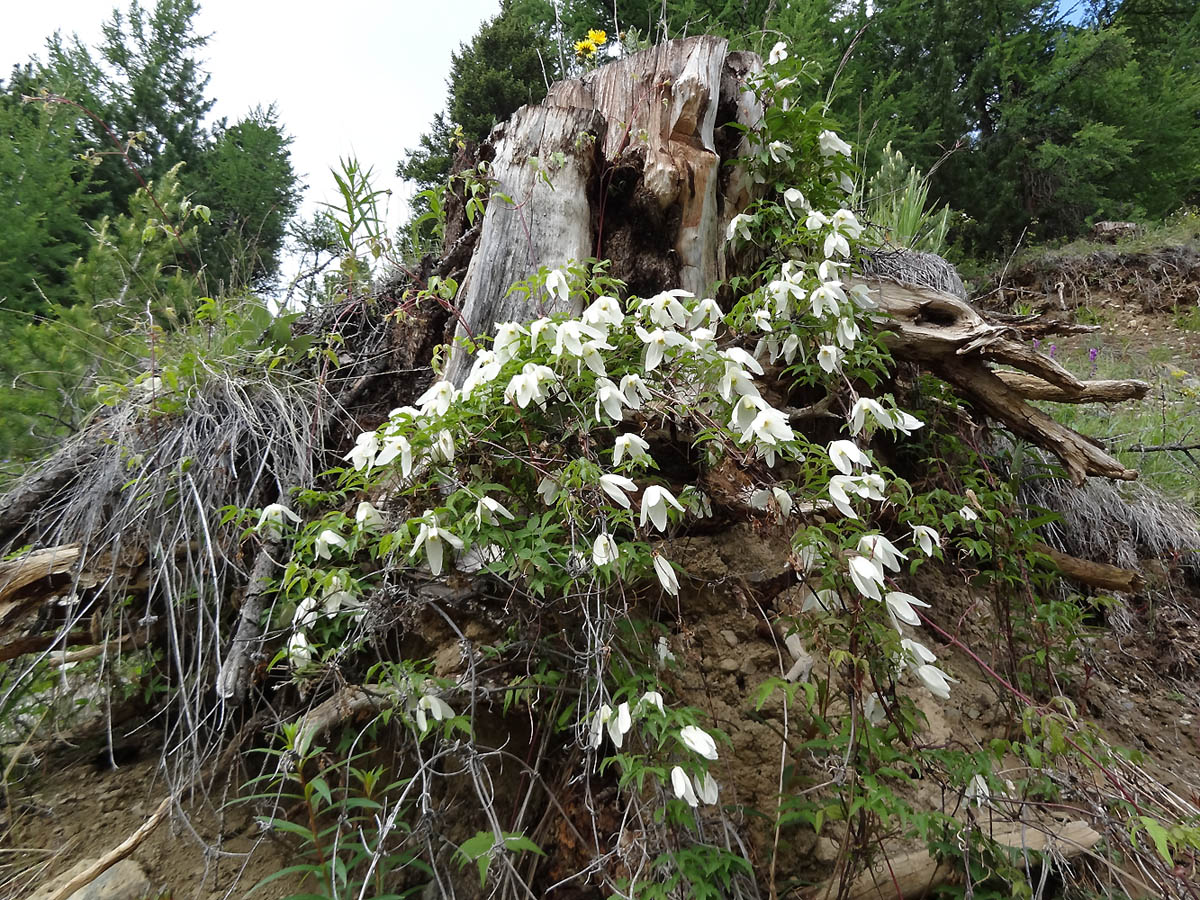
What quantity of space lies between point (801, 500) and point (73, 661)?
2090 mm

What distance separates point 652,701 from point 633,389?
682mm

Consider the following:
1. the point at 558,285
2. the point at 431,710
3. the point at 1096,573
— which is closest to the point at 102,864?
the point at 431,710

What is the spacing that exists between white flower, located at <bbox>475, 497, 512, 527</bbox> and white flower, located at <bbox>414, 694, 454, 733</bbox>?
0.40 m

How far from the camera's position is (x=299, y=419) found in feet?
7.09

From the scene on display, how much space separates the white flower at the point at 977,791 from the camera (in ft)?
3.90

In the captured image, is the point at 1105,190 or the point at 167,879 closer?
the point at 167,879

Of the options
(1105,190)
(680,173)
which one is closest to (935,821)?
(680,173)

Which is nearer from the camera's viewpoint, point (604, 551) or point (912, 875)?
point (604, 551)

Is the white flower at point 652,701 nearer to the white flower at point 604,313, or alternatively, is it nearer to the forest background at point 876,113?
the white flower at point 604,313

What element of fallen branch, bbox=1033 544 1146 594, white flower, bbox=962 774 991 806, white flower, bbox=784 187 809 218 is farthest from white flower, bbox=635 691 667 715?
fallen branch, bbox=1033 544 1146 594

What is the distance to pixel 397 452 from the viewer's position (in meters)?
1.37

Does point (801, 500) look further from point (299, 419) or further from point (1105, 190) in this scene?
point (1105, 190)

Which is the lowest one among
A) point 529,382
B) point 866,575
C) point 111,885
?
point 111,885

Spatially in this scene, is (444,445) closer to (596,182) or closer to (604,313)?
(604,313)
